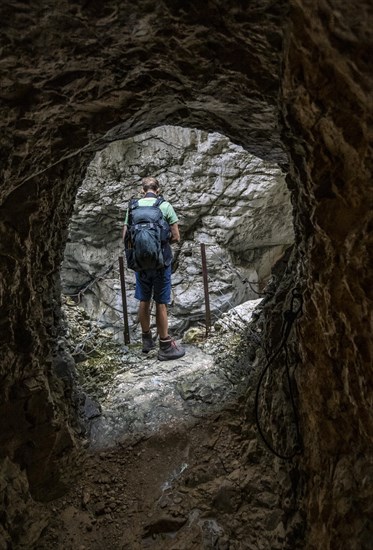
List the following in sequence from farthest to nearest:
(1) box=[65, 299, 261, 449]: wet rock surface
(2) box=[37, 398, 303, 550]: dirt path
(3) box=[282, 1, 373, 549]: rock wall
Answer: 1. (1) box=[65, 299, 261, 449]: wet rock surface
2. (2) box=[37, 398, 303, 550]: dirt path
3. (3) box=[282, 1, 373, 549]: rock wall

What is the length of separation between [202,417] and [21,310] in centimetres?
177

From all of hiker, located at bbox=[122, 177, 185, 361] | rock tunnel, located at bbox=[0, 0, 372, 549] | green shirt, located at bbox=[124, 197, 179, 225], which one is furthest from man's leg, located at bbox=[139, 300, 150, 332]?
rock tunnel, located at bbox=[0, 0, 372, 549]

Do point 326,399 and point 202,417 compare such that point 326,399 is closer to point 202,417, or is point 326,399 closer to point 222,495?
point 222,495

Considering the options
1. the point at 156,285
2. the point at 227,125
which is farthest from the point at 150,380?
the point at 227,125

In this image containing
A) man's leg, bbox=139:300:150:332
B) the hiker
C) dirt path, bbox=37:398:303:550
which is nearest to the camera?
dirt path, bbox=37:398:303:550

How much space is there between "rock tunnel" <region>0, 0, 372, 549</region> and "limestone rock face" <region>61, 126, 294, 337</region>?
5158 mm

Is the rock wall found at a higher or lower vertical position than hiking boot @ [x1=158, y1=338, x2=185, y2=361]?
higher

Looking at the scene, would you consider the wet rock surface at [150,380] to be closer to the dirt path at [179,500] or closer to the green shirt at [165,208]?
the dirt path at [179,500]

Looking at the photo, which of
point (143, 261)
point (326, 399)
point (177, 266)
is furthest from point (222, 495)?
point (177, 266)

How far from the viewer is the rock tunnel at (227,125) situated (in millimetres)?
1410

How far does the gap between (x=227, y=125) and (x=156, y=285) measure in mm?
→ 2130

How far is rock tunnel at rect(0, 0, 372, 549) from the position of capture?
141 cm

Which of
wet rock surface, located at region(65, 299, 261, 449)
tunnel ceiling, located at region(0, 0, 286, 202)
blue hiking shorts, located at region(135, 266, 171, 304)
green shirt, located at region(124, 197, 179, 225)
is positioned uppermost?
tunnel ceiling, located at region(0, 0, 286, 202)

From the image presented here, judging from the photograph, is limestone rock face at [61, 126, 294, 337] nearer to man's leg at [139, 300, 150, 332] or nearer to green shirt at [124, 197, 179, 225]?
man's leg at [139, 300, 150, 332]
